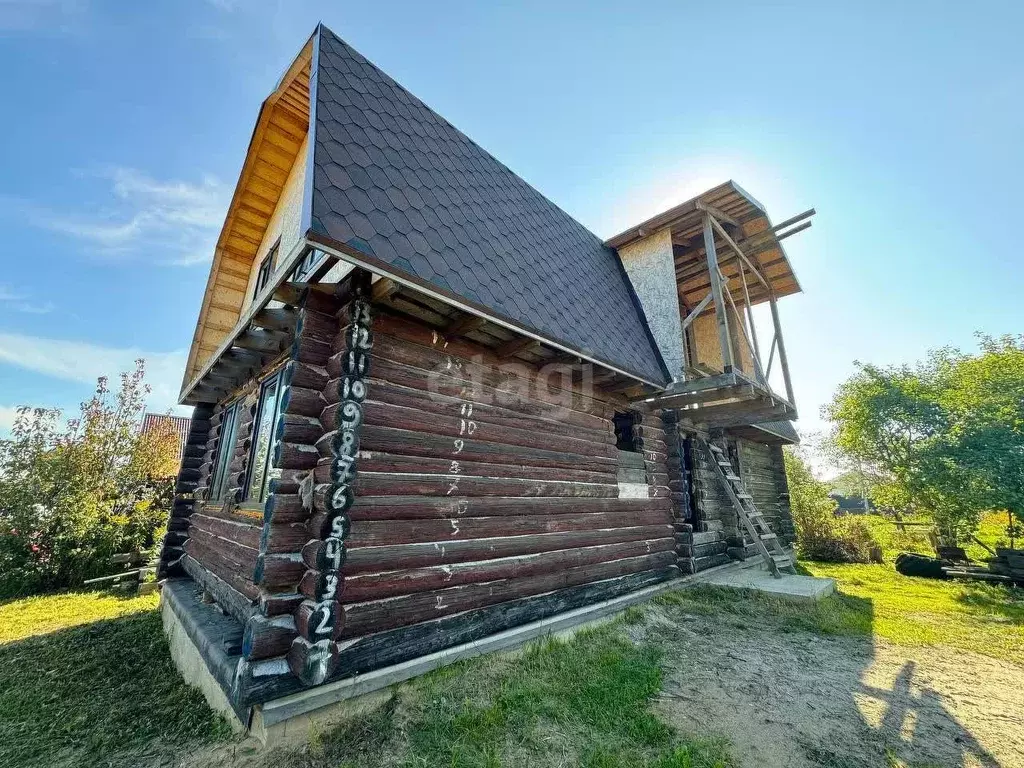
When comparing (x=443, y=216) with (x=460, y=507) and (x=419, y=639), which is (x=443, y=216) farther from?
(x=419, y=639)

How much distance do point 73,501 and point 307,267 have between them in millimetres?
11284

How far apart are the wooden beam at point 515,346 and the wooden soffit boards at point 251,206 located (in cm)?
503

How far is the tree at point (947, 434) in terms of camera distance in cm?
1070

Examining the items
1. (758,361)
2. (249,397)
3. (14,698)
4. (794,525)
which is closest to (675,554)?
(758,361)

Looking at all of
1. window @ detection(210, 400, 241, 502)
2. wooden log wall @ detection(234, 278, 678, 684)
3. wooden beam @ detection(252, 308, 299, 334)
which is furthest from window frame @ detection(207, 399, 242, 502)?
wooden log wall @ detection(234, 278, 678, 684)

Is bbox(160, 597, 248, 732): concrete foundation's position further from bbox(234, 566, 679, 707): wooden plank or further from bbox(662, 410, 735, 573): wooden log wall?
bbox(662, 410, 735, 573): wooden log wall

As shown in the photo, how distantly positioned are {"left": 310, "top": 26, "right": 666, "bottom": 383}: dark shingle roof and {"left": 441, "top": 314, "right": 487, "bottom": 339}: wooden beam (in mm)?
199

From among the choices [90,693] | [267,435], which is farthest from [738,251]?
[90,693]

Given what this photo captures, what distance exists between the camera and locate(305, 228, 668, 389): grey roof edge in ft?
10.5

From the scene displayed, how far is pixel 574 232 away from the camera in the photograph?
29.4ft

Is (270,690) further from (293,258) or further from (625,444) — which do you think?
(625,444)

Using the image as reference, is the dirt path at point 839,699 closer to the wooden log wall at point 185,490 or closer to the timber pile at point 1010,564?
the timber pile at point 1010,564

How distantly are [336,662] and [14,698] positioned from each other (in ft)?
14.1

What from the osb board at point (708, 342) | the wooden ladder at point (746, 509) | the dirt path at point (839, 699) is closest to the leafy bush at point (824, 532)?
the wooden ladder at point (746, 509)
